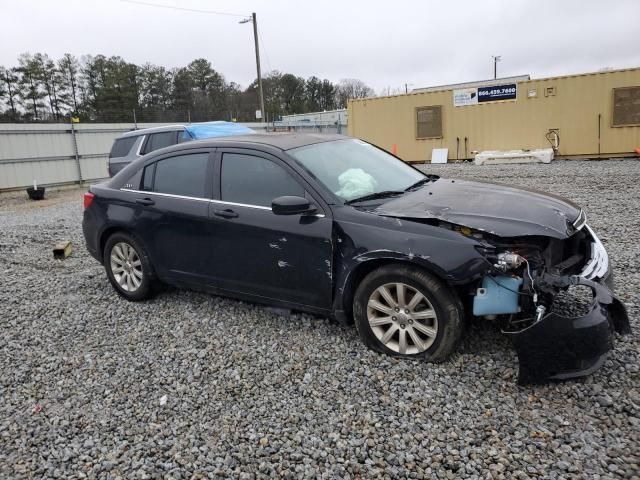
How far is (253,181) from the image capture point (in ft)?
13.3

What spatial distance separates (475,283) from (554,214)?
890mm

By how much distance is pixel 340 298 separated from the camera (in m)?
3.59

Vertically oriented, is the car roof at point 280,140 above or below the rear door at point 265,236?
above

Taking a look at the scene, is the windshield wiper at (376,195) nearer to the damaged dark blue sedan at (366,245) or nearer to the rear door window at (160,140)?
the damaged dark blue sedan at (366,245)

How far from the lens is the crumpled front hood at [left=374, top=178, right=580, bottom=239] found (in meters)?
3.17

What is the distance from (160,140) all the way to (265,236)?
6563 mm

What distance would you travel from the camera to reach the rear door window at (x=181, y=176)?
4.37 m

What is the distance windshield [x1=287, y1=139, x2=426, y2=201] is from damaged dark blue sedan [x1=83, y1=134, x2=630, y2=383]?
0.02m

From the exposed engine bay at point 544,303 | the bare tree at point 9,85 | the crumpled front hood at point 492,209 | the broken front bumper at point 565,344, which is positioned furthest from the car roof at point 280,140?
the bare tree at point 9,85

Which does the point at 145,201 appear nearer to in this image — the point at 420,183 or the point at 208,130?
the point at 420,183

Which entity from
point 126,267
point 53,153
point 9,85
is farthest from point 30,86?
point 126,267

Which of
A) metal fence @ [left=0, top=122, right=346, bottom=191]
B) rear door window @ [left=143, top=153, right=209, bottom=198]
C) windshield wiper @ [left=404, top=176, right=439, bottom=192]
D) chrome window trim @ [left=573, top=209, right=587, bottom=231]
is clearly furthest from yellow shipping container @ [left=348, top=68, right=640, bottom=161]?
rear door window @ [left=143, top=153, right=209, bottom=198]

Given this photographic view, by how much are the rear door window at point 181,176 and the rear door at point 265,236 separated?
7.7 inches

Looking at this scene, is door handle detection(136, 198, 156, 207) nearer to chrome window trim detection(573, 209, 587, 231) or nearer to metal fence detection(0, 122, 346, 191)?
chrome window trim detection(573, 209, 587, 231)
